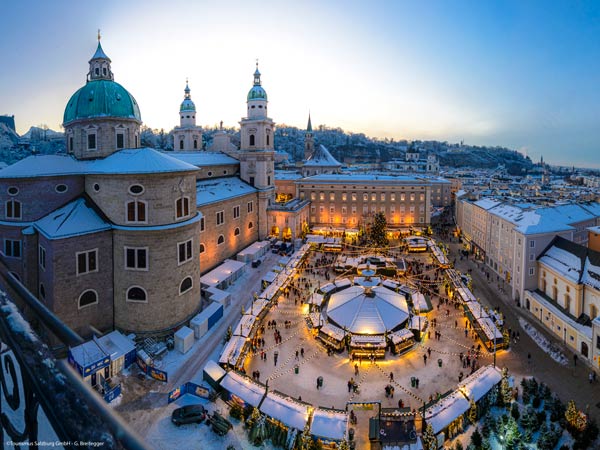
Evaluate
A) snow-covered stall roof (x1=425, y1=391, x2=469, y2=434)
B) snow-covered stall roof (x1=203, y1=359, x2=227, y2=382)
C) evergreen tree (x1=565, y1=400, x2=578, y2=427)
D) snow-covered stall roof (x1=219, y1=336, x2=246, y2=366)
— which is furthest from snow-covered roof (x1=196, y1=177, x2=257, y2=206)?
evergreen tree (x1=565, y1=400, x2=578, y2=427)

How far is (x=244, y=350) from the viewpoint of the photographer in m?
24.2

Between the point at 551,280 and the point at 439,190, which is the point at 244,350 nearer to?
the point at 551,280

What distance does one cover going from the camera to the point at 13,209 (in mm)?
24578

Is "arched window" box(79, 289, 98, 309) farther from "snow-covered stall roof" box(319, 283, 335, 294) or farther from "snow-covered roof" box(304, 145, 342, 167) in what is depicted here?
"snow-covered roof" box(304, 145, 342, 167)

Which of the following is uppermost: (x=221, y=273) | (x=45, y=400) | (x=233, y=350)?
(x=45, y=400)

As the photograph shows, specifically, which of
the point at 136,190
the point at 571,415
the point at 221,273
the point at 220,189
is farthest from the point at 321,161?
the point at 571,415

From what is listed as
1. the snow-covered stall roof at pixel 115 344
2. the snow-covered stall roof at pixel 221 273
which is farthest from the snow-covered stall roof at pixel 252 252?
the snow-covered stall roof at pixel 115 344

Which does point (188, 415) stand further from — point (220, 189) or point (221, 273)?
point (220, 189)

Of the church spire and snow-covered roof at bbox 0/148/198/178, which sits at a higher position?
the church spire

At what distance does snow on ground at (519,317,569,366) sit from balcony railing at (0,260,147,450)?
3038 centimetres

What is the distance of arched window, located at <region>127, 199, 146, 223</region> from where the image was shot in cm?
2470

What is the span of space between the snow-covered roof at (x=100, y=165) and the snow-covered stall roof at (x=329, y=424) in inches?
664

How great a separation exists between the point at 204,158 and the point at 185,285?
2266 centimetres

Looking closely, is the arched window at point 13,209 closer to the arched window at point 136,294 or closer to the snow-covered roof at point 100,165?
the snow-covered roof at point 100,165
